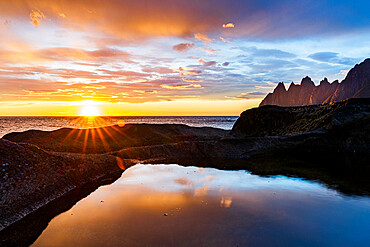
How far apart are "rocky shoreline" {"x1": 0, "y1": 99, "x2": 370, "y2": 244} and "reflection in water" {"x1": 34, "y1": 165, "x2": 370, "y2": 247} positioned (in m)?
1.92

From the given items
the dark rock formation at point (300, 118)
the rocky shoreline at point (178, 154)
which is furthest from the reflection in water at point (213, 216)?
the dark rock formation at point (300, 118)

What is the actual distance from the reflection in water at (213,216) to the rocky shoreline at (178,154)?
192 centimetres

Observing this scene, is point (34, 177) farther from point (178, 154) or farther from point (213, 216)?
point (178, 154)

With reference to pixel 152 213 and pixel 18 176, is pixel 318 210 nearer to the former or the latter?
pixel 152 213

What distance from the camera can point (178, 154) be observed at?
93.8 ft

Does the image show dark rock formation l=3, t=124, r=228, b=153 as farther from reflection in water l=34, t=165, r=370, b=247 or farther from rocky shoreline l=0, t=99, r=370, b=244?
reflection in water l=34, t=165, r=370, b=247

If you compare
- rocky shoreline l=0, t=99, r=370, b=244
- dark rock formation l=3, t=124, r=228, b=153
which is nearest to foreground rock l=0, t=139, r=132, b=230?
rocky shoreline l=0, t=99, r=370, b=244

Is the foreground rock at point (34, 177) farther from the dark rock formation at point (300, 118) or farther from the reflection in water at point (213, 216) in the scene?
the dark rock formation at point (300, 118)

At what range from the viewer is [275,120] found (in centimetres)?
4872

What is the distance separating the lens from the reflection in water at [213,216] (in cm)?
823

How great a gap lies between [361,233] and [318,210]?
2351mm

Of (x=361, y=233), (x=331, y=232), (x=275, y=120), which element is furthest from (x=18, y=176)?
(x=275, y=120)

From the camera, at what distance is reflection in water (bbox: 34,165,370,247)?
8227 millimetres

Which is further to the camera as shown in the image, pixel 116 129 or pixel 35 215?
pixel 116 129
